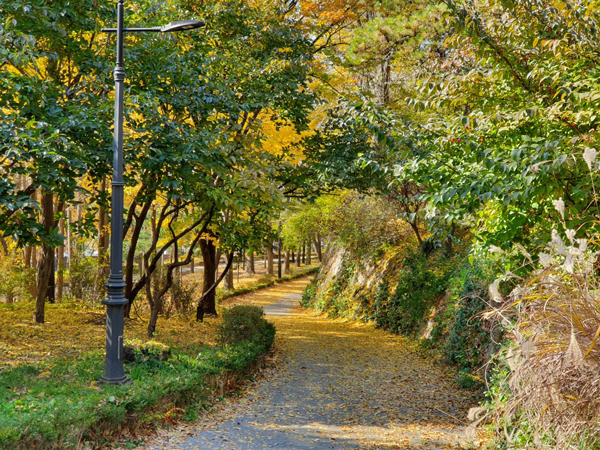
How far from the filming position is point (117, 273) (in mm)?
6516

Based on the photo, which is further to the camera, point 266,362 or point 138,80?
point 266,362

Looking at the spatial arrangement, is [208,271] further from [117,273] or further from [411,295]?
[117,273]

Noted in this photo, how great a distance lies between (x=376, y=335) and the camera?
14.9 metres

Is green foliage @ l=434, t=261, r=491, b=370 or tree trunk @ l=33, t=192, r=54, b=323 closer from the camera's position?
green foliage @ l=434, t=261, r=491, b=370

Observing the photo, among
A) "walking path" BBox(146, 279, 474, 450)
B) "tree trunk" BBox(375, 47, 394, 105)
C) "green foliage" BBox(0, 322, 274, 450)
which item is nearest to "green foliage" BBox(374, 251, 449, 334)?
"walking path" BBox(146, 279, 474, 450)

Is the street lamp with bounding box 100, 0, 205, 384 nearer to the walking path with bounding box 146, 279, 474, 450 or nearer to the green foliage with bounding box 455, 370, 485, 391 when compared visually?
the walking path with bounding box 146, 279, 474, 450

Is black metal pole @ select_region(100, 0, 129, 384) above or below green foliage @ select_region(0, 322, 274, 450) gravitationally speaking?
above

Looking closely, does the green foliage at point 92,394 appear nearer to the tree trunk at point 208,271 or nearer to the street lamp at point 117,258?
the street lamp at point 117,258

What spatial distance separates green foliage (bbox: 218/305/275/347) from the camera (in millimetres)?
9883

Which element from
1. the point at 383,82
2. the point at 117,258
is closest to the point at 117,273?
the point at 117,258

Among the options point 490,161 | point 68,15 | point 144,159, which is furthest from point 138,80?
point 490,161

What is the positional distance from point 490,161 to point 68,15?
24.2ft

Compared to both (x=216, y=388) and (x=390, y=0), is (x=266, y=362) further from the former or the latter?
(x=390, y=0)

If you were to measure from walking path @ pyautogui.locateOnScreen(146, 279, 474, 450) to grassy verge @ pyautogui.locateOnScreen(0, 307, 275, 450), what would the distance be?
390 mm
